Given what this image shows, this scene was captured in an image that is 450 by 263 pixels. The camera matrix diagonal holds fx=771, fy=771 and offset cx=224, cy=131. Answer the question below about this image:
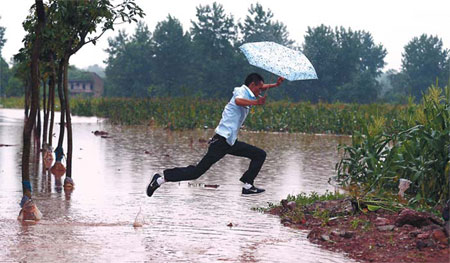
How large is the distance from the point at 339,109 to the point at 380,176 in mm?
26764

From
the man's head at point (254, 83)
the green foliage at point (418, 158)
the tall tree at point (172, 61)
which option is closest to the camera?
the man's head at point (254, 83)

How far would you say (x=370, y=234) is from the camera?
9.38 metres

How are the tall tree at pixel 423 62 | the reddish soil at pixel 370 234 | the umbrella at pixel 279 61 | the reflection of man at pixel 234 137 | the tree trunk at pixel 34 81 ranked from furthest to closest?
the tall tree at pixel 423 62
the tree trunk at pixel 34 81
the umbrella at pixel 279 61
the reflection of man at pixel 234 137
the reddish soil at pixel 370 234

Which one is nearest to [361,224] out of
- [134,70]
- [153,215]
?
[153,215]

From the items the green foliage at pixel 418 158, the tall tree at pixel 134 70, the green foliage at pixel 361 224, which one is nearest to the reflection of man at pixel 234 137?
the green foliage at pixel 361 224

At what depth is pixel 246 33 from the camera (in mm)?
106375

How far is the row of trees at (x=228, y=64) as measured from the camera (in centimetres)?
9094

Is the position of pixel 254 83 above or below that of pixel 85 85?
below

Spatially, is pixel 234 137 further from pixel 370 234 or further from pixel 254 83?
pixel 370 234

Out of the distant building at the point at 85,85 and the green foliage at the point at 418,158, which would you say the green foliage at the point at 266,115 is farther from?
the distant building at the point at 85,85

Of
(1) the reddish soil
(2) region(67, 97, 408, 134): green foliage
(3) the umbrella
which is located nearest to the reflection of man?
(3) the umbrella

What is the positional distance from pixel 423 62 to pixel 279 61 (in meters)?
107

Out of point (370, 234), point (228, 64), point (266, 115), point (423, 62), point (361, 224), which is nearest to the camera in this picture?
point (370, 234)

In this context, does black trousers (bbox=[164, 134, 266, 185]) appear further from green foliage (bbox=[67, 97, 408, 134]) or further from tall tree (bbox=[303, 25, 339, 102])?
tall tree (bbox=[303, 25, 339, 102])
